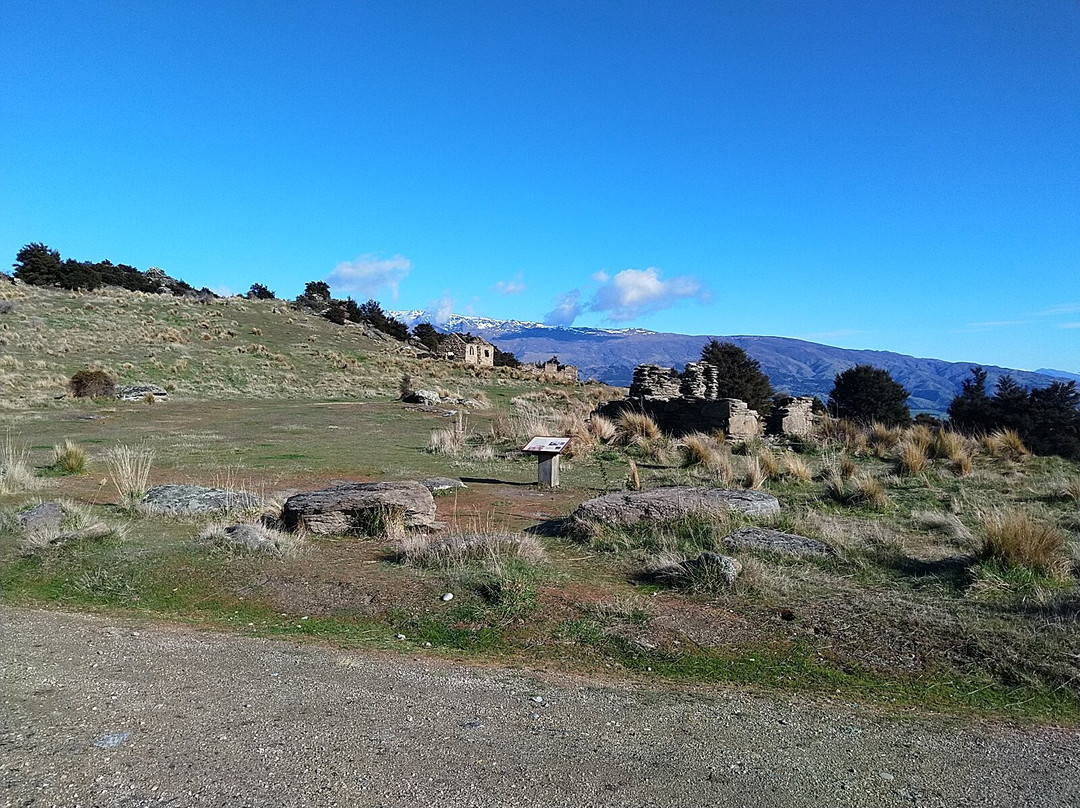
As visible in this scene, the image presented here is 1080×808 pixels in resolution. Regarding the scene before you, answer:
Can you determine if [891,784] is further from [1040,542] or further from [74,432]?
[74,432]

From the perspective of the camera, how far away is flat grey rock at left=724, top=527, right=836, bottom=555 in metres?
7.48

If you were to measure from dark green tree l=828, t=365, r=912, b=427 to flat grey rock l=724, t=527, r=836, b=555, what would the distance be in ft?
106

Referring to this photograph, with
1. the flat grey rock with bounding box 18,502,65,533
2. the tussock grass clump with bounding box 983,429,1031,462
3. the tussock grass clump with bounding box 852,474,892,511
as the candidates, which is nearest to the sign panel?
the tussock grass clump with bounding box 852,474,892,511

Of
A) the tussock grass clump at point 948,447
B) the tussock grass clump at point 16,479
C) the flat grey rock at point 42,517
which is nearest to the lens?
the flat grey rock at point 42,517

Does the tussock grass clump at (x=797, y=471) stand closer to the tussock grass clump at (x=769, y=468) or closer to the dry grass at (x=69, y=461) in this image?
the tussock grass clump at (x=769, y=468)

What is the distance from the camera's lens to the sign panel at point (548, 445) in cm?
1296

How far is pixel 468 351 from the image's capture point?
5944cm

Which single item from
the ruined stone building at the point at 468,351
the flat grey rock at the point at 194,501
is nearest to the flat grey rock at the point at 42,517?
the flat grey rock at the point at 194,501

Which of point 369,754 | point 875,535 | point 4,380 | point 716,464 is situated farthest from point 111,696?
point 4,380

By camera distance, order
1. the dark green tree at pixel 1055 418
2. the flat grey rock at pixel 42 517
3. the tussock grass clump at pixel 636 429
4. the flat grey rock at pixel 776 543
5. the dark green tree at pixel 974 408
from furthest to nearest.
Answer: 1. the dark green tree at pixel 974 408
2. the dark green tree at pixel 1055 418
3. the tussock grass clump at pixel 636 429
4. the flat grey rock at pixel 42 517
5. the flat grey rock at pixel 776 543

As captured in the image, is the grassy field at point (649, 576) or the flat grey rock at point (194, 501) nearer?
the grassy field at point (649, 576)

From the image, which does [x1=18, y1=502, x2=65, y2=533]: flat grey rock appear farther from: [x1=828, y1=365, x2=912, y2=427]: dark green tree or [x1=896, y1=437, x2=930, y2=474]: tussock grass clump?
[x1=828, y1=365, x2=912, y2=427]: dark green tree

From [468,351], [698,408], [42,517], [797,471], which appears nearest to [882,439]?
[698,408]

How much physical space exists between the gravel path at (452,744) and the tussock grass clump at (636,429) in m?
14.5
